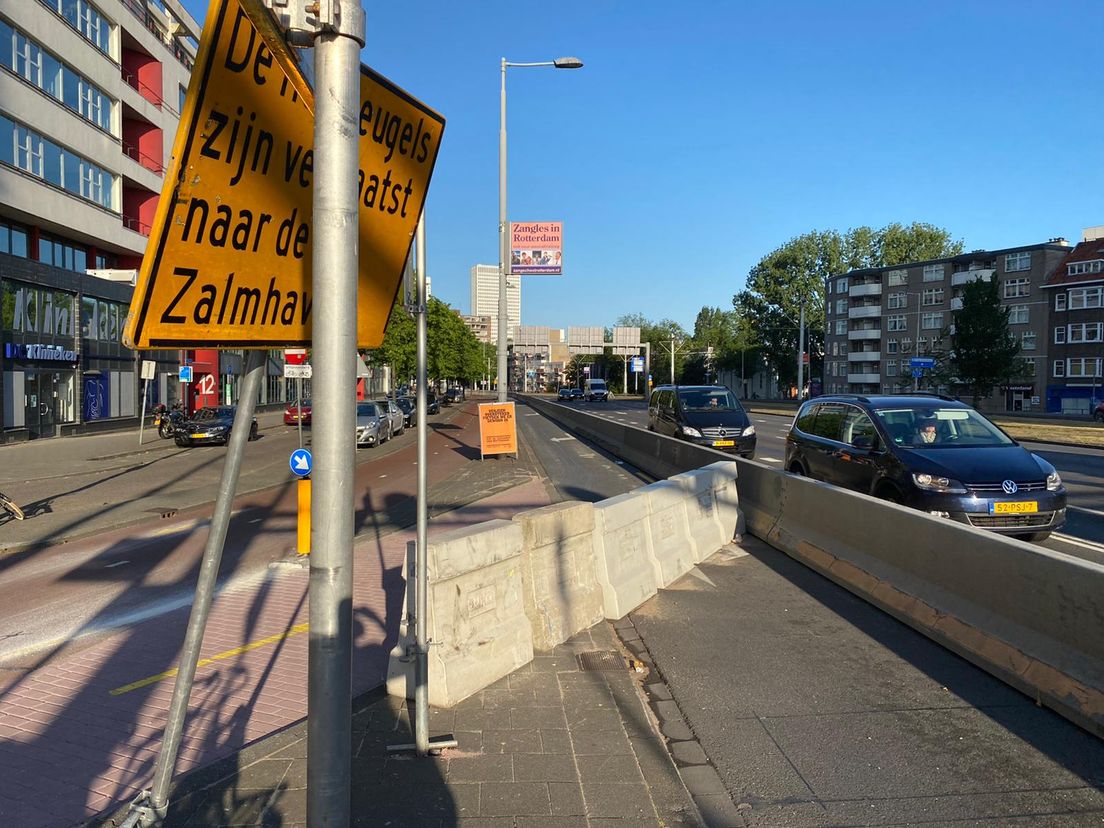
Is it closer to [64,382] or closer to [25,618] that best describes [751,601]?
[25,618]

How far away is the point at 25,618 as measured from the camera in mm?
6812

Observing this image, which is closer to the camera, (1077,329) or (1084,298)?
(1084,298)

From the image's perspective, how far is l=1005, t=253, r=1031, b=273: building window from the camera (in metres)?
70.2

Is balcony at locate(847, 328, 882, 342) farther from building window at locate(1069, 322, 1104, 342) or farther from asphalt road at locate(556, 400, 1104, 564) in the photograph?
asphalt road at locate(556, 400, 1104, 564)

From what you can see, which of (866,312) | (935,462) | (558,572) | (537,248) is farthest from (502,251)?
(866,312)

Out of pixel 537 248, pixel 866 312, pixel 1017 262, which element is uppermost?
pixel 1017 262

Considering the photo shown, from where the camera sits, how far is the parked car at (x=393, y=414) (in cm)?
3095

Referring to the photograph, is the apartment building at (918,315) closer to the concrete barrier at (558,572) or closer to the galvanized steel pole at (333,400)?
the concrete barrier at (558,572)

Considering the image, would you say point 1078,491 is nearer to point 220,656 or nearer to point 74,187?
point 220,656

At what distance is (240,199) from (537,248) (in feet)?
73.7

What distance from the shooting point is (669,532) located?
25.8 feet

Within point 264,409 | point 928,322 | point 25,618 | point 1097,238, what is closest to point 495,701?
point 25,618

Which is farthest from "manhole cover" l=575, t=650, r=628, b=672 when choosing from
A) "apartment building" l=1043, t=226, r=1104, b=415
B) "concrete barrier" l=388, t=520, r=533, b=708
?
"apartment building" l=1043, t=226, r=1104, b=415

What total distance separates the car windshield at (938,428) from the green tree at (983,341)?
50342mm
